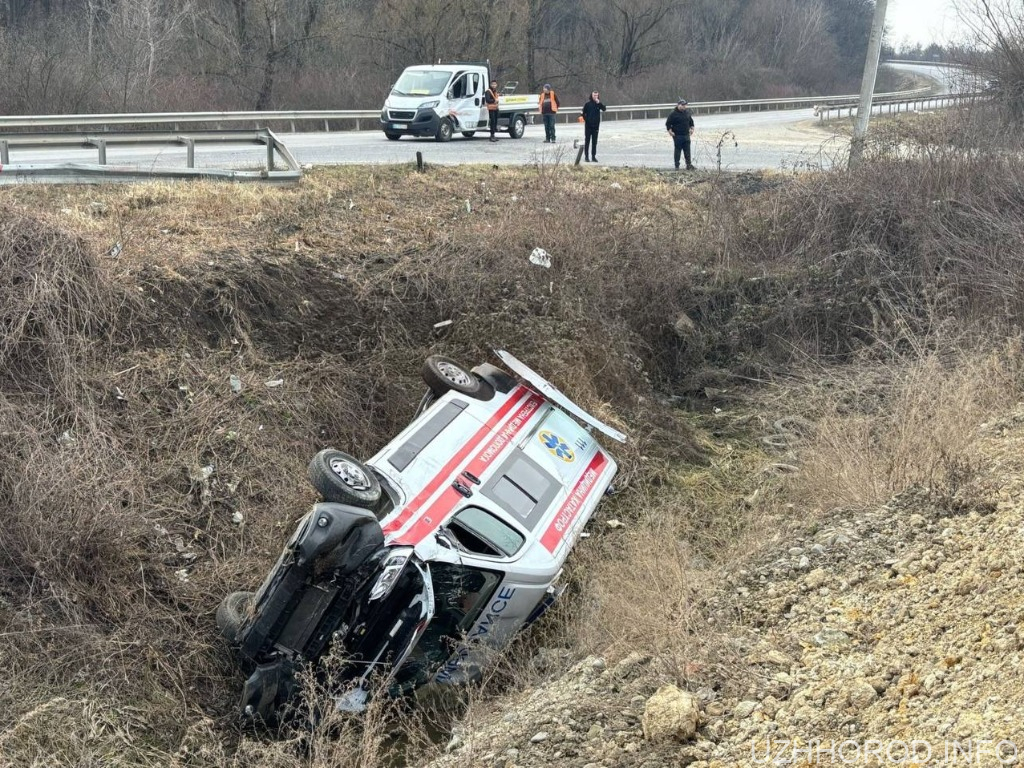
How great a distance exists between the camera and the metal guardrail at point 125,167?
12500 millimetres

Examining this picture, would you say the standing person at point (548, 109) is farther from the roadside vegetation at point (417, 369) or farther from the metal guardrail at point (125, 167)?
the metal guardrail at point (125, 167)

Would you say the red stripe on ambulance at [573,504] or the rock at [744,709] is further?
the red stripe on ambulance at [573,504]

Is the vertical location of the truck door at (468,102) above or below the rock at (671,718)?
above

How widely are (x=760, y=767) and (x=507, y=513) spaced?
3.06 meters

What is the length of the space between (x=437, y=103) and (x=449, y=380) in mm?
15432

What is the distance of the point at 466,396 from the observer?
320 inches

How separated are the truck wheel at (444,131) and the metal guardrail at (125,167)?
6.58 meters

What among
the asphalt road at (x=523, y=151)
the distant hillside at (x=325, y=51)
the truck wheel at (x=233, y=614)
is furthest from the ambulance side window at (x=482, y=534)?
the distant hillside at (x=325, y=51)

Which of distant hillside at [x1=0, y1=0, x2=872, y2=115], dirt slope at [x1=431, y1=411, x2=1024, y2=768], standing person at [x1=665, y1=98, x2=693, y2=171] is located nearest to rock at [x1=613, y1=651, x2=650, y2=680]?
dirt slope at [x1=431, y1=411, x2=1024, y2=768]

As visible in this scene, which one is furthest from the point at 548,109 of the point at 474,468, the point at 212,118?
the point at 474,468

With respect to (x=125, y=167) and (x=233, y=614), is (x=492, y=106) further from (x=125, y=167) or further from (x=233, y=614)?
(x=233, y=614)

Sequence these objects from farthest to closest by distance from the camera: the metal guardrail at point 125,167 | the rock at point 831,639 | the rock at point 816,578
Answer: the metal guardrail at point 125,167 < the rock at point 816,578 < the rock at point 831,639

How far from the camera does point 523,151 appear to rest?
Result: 2106cm

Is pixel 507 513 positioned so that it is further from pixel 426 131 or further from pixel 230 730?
pixel 426 131
